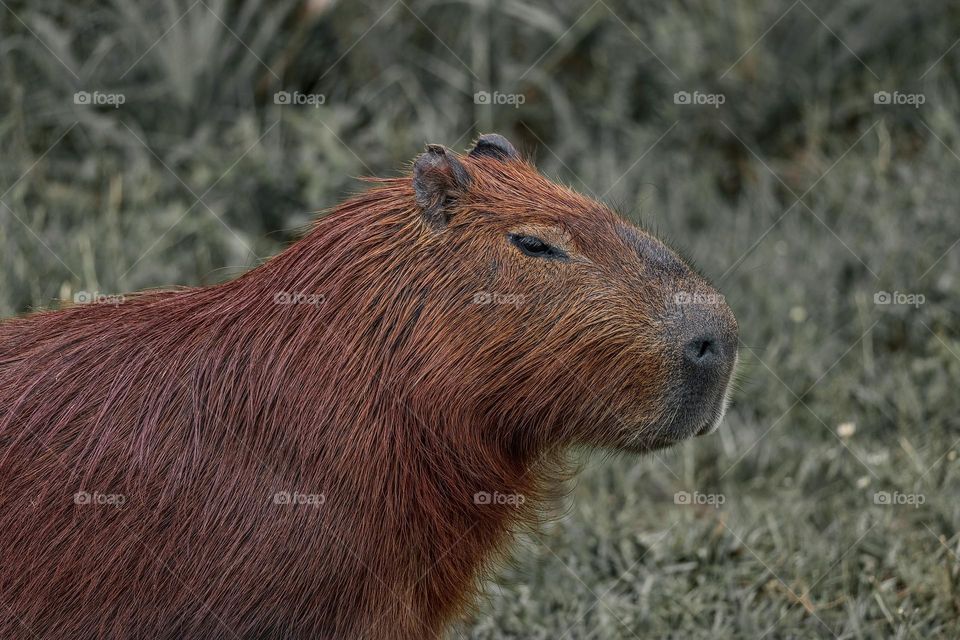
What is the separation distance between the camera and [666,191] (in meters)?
7.32

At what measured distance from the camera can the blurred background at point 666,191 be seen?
14.7ft

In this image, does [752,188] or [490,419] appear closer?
[490,419]

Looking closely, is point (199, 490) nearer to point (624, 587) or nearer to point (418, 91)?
point (624, 587)

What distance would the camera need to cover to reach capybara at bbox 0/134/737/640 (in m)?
2.96

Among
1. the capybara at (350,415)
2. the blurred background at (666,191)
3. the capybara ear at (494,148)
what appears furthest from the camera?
the blurred background at (666,191)

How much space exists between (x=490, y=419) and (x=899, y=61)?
5586 mm

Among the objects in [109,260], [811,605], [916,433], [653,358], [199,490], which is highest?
[109,260]

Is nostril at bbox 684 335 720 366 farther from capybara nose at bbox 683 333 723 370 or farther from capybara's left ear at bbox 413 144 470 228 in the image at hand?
capybara's left ear at bbox 413 144 470 228

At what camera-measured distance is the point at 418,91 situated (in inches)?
297

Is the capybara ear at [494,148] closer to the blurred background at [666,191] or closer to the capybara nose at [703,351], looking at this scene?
the capybara nose at [703,351]

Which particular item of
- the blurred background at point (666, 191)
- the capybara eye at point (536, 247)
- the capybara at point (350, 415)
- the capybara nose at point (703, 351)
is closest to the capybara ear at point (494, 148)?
the capybara at point (350, 415)

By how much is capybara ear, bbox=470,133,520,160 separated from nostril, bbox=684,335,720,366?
31.6 inches

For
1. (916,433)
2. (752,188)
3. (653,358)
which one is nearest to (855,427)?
(916,433)

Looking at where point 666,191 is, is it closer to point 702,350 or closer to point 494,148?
point 494,148
